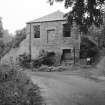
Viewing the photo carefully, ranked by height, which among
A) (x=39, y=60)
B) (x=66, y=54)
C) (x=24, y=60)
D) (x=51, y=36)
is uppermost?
(x=51, y=36)

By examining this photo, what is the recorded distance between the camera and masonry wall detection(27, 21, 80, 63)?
25469 mm

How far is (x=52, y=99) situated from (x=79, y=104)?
4.61 ft

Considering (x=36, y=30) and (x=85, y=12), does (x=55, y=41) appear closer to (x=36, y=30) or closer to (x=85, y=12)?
(x=36, y=30)

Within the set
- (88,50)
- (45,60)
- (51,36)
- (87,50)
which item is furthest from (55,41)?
(88,50)

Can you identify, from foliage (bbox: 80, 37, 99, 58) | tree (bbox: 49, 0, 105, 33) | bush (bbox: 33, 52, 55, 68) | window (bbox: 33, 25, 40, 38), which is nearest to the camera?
tree (bbox: 49, 0, 105, 33)

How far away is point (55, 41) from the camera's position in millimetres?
26422

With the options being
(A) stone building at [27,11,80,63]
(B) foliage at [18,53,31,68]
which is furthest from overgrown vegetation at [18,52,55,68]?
(A) stone building at [27,11,80,63]

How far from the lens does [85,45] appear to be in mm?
25422

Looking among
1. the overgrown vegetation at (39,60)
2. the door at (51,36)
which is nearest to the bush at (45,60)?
the overgrown vegetation at (39,60)

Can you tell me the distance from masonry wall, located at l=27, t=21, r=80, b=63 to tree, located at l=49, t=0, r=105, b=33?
13.7m

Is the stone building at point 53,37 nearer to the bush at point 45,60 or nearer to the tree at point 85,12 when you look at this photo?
the bush at point 45,60

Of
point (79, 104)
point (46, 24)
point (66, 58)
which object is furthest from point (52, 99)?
point (46, 24)

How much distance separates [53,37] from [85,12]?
53.2 feet

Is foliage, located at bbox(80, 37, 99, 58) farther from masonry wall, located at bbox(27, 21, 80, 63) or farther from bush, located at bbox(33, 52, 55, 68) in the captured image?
bush, located at bbox(33, 52, 55, 68)
